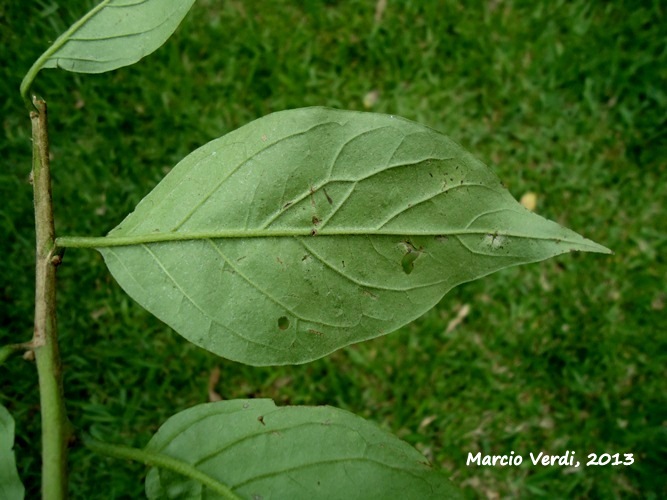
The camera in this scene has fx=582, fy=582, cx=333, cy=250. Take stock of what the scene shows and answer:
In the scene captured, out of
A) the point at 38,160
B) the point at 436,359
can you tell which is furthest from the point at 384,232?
the point at 436,359

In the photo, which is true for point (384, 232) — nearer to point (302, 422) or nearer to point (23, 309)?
point (302, 422)

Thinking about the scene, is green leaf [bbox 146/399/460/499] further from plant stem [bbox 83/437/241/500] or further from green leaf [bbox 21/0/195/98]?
green leaf [bbox 21/0/195/98]

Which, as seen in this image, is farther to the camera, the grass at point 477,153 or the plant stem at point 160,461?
the grass at point 477,153

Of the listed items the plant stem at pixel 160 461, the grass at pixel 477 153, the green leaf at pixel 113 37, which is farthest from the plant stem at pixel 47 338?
the grass at pixel 477 153

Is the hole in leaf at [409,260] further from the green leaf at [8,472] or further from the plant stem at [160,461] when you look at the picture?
the green leaf at [8,472]

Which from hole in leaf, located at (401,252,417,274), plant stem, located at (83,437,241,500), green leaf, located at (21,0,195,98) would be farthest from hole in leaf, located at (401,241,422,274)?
green leaf, located at (21,0,195,98)

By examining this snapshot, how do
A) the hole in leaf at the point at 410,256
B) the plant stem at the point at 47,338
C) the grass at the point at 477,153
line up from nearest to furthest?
the plant stem at the point at 47,338 < the hole in leaf at the point at 410,256 < the grass at the point at 477,153
